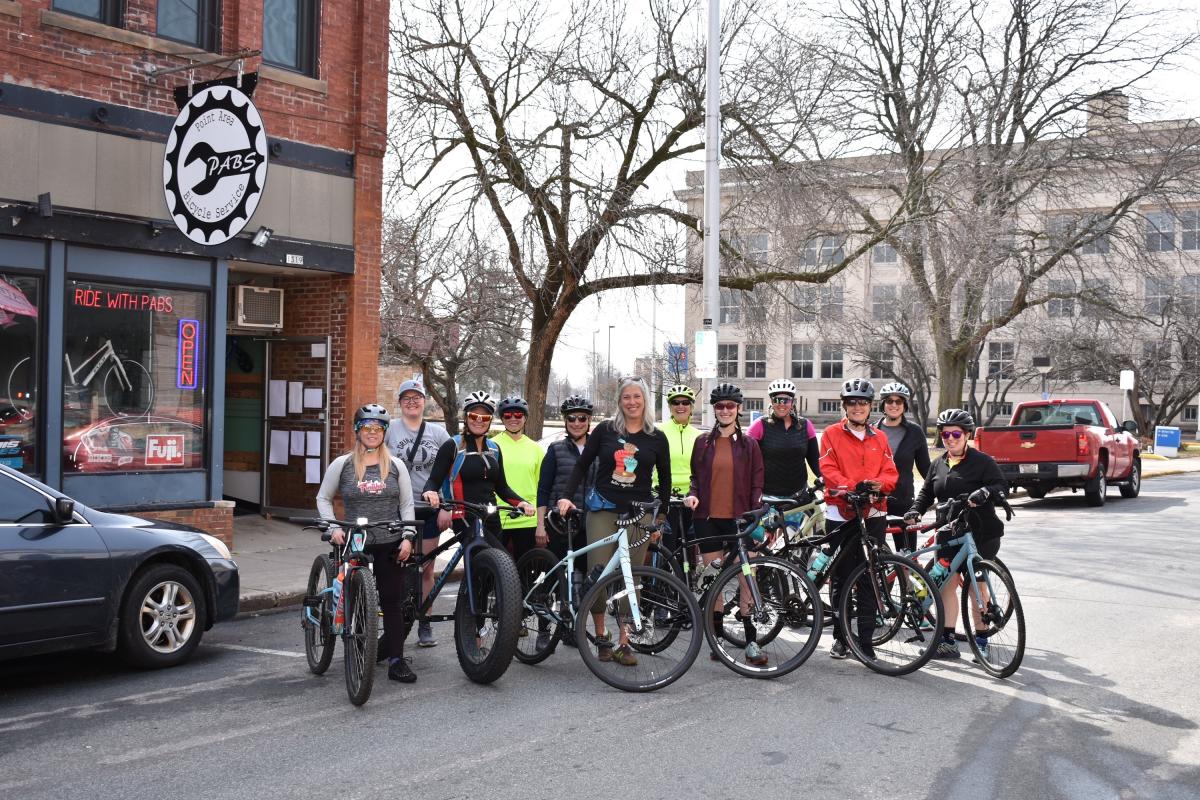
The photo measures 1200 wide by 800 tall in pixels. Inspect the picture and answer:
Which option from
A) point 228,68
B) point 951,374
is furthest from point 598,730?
point 951,374

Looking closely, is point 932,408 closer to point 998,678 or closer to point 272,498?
point 272,498

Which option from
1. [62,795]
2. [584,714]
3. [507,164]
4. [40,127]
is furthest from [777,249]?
[62,795]

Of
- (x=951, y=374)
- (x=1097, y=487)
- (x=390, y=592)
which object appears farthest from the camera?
(x=951, y=374)

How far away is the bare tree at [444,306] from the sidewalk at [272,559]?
198 inches

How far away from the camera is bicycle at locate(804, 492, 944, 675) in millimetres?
7242

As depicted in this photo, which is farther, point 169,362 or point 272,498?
point 272,498

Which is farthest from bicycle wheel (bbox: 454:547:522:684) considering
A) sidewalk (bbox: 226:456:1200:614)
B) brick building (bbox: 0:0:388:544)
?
brick building (bbox: 0:0:388:544)

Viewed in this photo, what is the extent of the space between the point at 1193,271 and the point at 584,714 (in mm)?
59382

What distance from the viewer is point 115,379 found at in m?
11.2

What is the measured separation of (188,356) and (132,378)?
2.10 feet

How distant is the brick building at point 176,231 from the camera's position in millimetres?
10508

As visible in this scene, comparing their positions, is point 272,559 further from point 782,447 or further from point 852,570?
point 852,570

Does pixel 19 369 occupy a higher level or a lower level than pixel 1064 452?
higher

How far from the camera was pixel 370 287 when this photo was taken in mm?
13609
